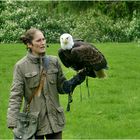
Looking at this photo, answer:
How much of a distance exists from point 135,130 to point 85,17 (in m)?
17.5

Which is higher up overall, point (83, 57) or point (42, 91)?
point (83, 57)

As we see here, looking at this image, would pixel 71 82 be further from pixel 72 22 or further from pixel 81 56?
pixel 72 22

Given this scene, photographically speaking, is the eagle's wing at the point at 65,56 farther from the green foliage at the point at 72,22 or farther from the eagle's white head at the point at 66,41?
the green foliage at the point at 72,22

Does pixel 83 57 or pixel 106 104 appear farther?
pixel 106 104

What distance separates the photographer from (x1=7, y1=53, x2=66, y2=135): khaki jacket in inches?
253

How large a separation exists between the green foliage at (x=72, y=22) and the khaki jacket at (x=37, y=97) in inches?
723

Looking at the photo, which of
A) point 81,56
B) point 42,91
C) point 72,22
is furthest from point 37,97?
point 72,22

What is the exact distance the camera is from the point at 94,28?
25.9 meters

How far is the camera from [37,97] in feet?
21.2

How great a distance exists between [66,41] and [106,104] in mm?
5224

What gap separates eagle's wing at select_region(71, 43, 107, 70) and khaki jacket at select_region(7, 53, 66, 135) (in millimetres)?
916

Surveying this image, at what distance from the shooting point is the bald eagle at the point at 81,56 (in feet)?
24.1

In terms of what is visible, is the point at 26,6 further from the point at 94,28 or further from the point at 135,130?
the point at 135,130

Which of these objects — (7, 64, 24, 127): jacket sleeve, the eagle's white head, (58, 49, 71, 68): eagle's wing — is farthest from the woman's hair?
(58, 49, 71, 68): eagle's wing
